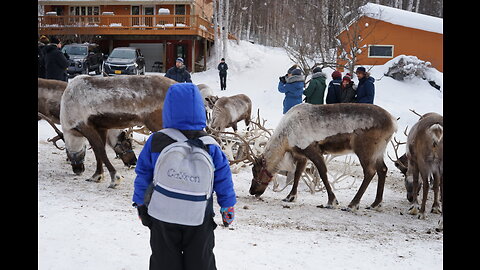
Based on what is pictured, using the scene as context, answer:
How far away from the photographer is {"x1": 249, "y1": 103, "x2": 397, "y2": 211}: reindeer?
658 centimetres

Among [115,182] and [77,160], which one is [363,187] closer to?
[115,182]

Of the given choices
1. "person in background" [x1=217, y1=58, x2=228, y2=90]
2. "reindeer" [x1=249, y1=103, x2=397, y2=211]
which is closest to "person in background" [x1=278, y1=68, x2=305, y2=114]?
"reindeer" [x1=249, y1=103, x2=397, y2=211]

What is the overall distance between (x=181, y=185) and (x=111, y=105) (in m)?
4.21

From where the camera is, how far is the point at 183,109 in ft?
9.94

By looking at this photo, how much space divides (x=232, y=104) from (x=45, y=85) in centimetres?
454

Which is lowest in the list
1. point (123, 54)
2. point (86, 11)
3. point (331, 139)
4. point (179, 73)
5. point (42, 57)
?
point (331, 139)

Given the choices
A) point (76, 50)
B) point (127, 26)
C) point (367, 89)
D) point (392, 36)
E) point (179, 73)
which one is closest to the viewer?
point (367, 89)

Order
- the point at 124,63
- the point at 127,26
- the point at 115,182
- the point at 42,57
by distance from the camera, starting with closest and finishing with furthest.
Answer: the point at 115,182
the point at 42,57
the point at 124,63
the point at 127,26

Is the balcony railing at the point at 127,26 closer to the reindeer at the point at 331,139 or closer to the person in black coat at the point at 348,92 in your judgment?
the person in black coat at the point at 348,92

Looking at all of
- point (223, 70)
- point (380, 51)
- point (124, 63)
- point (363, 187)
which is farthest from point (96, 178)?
point (380, 51)

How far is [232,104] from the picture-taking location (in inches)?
447

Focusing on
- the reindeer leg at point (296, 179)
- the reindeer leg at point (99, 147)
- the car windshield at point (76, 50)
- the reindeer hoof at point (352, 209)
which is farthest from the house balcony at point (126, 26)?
the reindeer hoof at point (352, 209)

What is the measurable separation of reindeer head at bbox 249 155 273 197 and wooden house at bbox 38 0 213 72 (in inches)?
906

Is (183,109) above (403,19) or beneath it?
beneath
